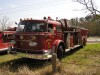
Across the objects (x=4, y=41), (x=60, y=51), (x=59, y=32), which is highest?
(x=59, y=32)

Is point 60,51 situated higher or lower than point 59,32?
lower

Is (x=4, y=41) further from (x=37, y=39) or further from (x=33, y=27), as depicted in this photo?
(x=37, y=39)

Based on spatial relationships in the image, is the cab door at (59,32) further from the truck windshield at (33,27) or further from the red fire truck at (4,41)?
the red fire truck at (4,41)

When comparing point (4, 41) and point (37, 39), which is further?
point (4, 41)

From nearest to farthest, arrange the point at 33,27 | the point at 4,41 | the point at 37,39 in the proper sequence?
1. the point at 37,39
2. the point at 33,27
3. the point at 4,41

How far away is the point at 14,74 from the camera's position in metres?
8.01

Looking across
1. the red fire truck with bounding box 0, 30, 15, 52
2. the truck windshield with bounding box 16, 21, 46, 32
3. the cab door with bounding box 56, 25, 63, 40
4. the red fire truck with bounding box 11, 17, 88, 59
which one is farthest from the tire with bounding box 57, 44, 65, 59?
the red fire truck with bounding box 0, 30, 15, 52

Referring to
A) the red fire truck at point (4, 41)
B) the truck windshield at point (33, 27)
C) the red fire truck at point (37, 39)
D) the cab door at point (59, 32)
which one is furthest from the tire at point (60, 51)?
the red fire truck at point (4, 41)

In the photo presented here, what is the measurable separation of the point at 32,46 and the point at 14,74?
2125 mm

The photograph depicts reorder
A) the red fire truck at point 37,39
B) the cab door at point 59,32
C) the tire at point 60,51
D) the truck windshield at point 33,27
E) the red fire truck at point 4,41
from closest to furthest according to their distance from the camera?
the red fire truck at point 37,39
the truck windshield at point 33,27
the tire at point 60,51
the cab door at point 59,32
the red fire truck at point 4,41

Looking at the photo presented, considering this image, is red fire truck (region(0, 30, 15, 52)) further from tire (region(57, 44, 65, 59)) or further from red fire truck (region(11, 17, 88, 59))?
tire (region(57, 44, 65, 59))

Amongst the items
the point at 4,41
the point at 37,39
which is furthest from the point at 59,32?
the point at 4,41

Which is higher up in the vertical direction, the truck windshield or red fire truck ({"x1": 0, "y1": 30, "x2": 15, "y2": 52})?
the truck windshield

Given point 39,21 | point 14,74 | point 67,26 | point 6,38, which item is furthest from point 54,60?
point 6,38
